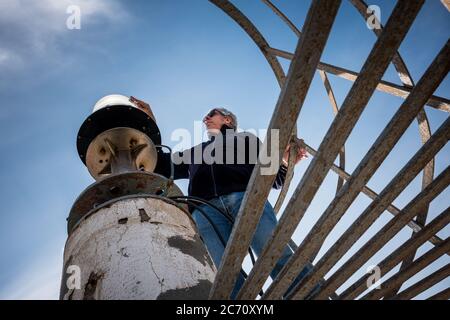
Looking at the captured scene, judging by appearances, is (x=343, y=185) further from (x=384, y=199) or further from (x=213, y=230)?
(x=213, y=230)

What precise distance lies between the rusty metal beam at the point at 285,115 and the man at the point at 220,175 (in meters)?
1.63

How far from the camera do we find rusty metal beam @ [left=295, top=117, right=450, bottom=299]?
8.63ft

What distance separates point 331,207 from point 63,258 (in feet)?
8.27

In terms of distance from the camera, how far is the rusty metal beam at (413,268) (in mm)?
A: 3035

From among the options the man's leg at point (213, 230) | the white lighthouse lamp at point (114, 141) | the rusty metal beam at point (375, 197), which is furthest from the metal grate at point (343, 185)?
the white lighthouse lamp at point (114, 141)

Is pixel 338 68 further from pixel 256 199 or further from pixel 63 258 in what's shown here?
pixel 63 258

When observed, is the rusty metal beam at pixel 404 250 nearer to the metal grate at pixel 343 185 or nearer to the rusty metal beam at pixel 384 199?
the metal grate at pixel 343 185

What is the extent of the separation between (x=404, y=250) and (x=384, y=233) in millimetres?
250

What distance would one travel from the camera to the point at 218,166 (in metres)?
5.43

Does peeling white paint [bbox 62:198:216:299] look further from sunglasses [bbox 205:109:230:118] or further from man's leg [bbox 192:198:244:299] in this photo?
sunglasses [bbox 205:109:230:118]

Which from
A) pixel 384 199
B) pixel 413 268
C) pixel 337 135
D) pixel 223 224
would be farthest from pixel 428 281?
pixel 223 224

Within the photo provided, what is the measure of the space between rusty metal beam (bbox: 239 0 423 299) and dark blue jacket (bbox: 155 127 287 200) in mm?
2365
